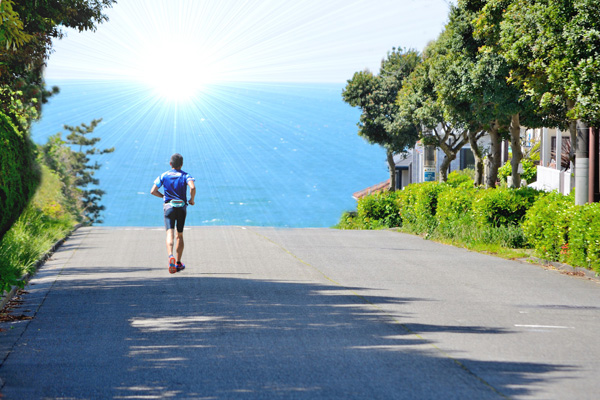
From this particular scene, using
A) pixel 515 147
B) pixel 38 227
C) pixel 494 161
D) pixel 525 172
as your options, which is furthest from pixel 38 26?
pixel 525 172

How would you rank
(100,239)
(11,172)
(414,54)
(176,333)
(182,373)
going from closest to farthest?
(182,373), (176,333), (11,172), (100,239), (414,54)

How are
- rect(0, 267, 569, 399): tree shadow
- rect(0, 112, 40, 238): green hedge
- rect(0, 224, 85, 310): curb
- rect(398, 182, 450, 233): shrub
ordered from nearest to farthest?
rect(0, 267, 569, 399): tree shadow → rect(0, 224, 85, 310): curb → rect(0, 112, 40, 238): green hedge → rect(398, 182, 450, 233): shrub

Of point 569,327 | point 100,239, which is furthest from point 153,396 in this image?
point 100,239

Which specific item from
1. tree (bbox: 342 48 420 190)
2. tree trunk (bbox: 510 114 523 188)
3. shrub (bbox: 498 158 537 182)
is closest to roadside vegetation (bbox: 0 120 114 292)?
tree trunk (bbox: 510 114 523 188)

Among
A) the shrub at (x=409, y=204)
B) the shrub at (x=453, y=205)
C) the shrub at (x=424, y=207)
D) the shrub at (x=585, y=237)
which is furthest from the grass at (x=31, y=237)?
the shrub at (x=409, y=204)

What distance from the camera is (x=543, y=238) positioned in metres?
15.4

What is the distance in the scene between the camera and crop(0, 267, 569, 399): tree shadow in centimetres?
595

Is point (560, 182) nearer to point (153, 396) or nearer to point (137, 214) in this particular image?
point (153, 396)

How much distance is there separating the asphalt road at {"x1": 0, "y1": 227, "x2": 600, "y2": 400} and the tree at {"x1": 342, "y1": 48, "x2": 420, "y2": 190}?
32.6m

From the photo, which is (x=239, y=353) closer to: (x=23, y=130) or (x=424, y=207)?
(x=23, y=130)

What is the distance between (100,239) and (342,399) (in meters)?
17.7

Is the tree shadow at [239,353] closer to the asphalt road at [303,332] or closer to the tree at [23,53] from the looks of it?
the asphalt road at [303,332]

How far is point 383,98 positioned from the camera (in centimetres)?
4781

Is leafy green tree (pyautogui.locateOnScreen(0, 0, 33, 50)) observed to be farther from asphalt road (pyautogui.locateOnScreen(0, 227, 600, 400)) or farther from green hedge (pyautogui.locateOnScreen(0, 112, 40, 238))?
asphalt road (pyautogui.locateOnScreen(0, 227, 600, 400))
